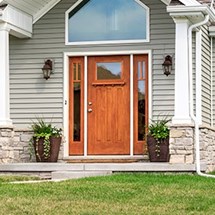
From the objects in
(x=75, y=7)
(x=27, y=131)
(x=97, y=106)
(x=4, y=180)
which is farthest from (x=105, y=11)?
(x=4, y=180)

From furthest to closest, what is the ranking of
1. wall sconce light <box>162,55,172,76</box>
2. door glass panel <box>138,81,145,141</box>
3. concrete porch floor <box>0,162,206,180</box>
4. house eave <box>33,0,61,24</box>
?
1. house eave <box>33,0,61,24</box>
2. door glass panel <box>138,81,145,141</box>
3. wall sconce light <box>162,55,172,76</box>
4. concrete porch floor <box>0,162,206,180</box>

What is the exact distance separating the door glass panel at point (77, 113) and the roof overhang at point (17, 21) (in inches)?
57.6

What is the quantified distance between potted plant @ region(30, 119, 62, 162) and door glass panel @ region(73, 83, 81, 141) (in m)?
0.45

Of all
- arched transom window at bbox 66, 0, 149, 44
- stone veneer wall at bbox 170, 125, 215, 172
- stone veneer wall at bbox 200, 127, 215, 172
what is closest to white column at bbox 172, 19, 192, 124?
stone veneer wall at bbox 170, 125, 215, 172

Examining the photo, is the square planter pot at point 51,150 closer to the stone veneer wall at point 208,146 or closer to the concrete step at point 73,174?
the concrete step at point 73,174

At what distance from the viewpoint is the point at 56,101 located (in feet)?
48.2

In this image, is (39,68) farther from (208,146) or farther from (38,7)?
(208,146)

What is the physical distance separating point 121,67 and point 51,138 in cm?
200

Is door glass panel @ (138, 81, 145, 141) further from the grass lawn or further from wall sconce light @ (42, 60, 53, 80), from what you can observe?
the grass lawn

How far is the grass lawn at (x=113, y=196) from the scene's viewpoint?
28.1 ft

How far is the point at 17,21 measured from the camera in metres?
14.1

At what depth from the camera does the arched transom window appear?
14438 millimetres

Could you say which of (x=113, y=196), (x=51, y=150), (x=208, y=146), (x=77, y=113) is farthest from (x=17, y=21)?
(x=113, y=196)

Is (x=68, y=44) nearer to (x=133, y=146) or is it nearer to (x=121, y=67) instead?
(x=121, y=67)
